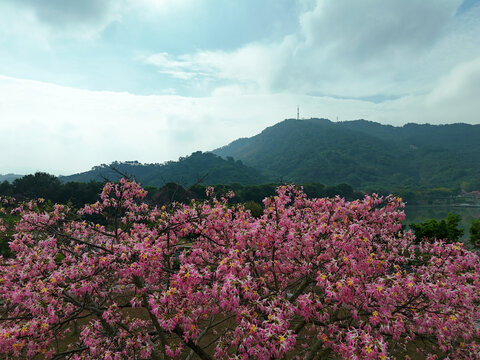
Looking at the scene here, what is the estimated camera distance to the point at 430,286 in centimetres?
522

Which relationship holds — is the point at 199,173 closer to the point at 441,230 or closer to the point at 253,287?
the point at 441,230

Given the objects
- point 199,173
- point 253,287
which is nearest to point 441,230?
point 253,287

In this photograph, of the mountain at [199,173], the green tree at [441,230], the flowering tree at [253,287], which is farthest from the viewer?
the mountain at [199,173]

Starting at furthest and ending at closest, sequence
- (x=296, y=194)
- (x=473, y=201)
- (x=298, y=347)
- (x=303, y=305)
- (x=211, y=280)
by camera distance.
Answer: (x=473, y=201), (x=298, y=347), (x=296, y=194), (x=211, y=280), (x=303, y=305)

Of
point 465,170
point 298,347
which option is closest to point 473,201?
point 465,170

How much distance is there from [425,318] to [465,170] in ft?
756

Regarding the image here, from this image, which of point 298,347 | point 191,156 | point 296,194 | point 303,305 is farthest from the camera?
point 191,156

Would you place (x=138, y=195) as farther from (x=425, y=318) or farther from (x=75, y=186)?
(x=75, y=186)

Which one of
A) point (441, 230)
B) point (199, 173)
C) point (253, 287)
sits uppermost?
point (253, 287)

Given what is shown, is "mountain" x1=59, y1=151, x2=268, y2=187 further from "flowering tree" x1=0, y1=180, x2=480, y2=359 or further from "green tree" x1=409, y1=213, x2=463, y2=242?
"flowering tree" x1=0, y1=180, x2=480, y2=359

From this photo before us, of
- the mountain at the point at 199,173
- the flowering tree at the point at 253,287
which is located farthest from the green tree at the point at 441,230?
the mountain at the point at 199,173

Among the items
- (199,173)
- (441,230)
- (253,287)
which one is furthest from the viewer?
(199,173)

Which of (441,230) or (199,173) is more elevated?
(199,173)

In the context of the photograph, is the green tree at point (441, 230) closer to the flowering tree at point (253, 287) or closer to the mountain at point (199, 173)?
the flowering tree at point (253, 287)
